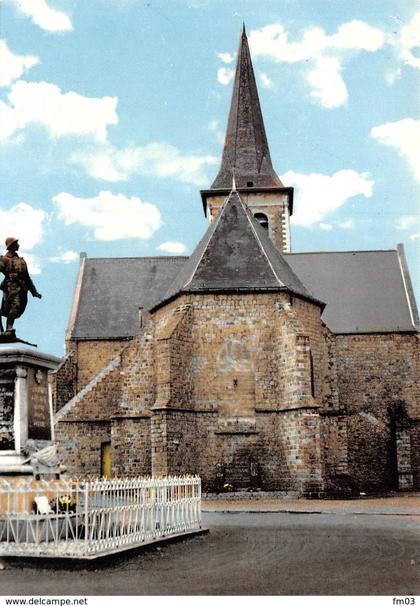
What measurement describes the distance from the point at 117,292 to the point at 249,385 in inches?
610

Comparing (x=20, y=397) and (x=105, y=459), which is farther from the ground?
(x=20, y=397)

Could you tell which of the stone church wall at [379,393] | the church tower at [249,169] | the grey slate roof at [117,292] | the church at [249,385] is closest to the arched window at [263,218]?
the church tower at [249,169]

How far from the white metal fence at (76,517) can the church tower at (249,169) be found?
29.3 meters

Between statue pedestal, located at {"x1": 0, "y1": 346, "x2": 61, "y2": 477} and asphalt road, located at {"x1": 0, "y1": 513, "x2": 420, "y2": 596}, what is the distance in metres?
1.73

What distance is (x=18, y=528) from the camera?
347 inches

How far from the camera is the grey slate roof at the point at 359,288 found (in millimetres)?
32562

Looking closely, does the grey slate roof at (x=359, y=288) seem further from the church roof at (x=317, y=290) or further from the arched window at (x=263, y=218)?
the arched window at (x=263, y=218)

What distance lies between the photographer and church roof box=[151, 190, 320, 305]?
2370 centimetres

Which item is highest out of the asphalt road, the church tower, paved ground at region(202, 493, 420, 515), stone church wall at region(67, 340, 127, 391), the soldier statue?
the church tower

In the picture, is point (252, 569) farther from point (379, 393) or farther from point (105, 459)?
point (379, 393)

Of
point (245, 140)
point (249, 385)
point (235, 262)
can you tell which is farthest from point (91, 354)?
point (245, 140)

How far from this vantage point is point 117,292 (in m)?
36.7

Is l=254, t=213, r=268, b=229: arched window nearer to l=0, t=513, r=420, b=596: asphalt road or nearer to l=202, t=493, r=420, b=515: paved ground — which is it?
l=202, t=493, r=420, b=515: paved ground

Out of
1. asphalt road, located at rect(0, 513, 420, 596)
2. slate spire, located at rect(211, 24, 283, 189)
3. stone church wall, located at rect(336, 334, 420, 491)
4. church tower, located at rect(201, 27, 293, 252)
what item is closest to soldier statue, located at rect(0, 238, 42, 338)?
asphalt road, located at rect(0, 513, 420, 596)
